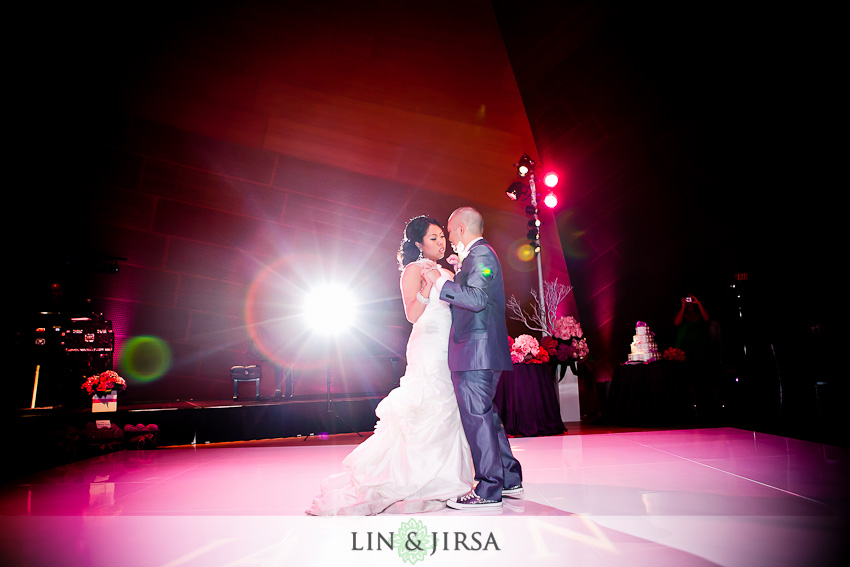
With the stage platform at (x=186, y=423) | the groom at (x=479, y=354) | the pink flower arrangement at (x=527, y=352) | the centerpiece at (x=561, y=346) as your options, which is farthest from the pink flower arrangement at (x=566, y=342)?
the groom at (x=479, y=354)

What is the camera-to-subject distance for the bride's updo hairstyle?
293 cm

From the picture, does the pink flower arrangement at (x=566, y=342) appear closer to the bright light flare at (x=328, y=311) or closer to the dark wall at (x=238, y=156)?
the dark wall at (x=238, y=156)

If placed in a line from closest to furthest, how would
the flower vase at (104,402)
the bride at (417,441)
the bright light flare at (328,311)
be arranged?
the bride at (417,441) < the flower vase at (104,402) < the bright light flare at (328,311)

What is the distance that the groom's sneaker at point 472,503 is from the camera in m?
2.35

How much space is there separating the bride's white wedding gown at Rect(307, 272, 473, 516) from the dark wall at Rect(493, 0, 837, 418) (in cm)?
348

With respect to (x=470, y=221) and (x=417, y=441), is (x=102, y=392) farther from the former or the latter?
(x=470, y=221)

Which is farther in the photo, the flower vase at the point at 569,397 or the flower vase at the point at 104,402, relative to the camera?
the flower vase at the point at 569,397

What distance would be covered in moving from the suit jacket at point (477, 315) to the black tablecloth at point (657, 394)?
149 inches

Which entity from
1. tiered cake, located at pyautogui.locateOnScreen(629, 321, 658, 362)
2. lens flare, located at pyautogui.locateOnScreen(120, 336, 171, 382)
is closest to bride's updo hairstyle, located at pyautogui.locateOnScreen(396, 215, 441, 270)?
tiered cake, located at pyautogui.locateOnScreen(629, 321, 658, 362)

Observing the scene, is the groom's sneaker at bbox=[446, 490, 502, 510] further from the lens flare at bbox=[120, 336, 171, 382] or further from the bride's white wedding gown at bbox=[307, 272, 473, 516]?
the lens flare at bbox=[120, 336, 171, 382]

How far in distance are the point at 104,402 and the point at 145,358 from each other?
63.6 inches

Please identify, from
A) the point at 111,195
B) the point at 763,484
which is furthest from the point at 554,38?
the point at 111,195

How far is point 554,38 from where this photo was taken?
259 inches

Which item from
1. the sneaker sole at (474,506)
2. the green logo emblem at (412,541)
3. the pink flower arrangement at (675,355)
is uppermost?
the pink flower arrangement at (675,355)
